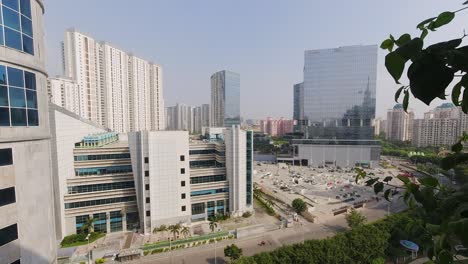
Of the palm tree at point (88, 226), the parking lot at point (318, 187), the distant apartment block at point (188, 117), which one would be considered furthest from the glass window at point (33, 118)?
the distant apartment block at point (188, 117)

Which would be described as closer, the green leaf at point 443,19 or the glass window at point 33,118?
the green leaf at point 443,19

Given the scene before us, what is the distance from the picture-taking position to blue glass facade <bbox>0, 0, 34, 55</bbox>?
725 cm

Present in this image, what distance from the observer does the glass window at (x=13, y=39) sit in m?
7.39

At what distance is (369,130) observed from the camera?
2132 inches

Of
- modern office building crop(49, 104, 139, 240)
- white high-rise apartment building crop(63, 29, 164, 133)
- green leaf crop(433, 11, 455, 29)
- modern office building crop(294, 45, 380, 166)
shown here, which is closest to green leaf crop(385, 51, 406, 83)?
green leaf crop(433, 11, 455, 29)

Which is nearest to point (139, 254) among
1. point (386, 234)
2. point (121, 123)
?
point (386, 234)

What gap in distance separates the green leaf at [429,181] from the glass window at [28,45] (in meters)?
11.1

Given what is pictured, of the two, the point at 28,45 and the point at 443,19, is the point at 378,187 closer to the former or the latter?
the point at 443,19

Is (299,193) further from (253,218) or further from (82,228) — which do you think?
(82,228)

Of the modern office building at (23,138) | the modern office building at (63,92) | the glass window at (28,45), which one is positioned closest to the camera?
the modern office building at (23,138)

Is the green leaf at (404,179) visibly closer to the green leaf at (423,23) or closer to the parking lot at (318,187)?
the green leaf at (423,23)

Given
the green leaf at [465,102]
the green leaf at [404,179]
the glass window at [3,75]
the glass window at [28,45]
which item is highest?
the glass window at [28,45]

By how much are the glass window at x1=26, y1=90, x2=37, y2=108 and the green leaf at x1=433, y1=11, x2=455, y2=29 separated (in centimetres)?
1076

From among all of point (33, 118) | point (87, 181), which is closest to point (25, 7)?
point (33, 118)
